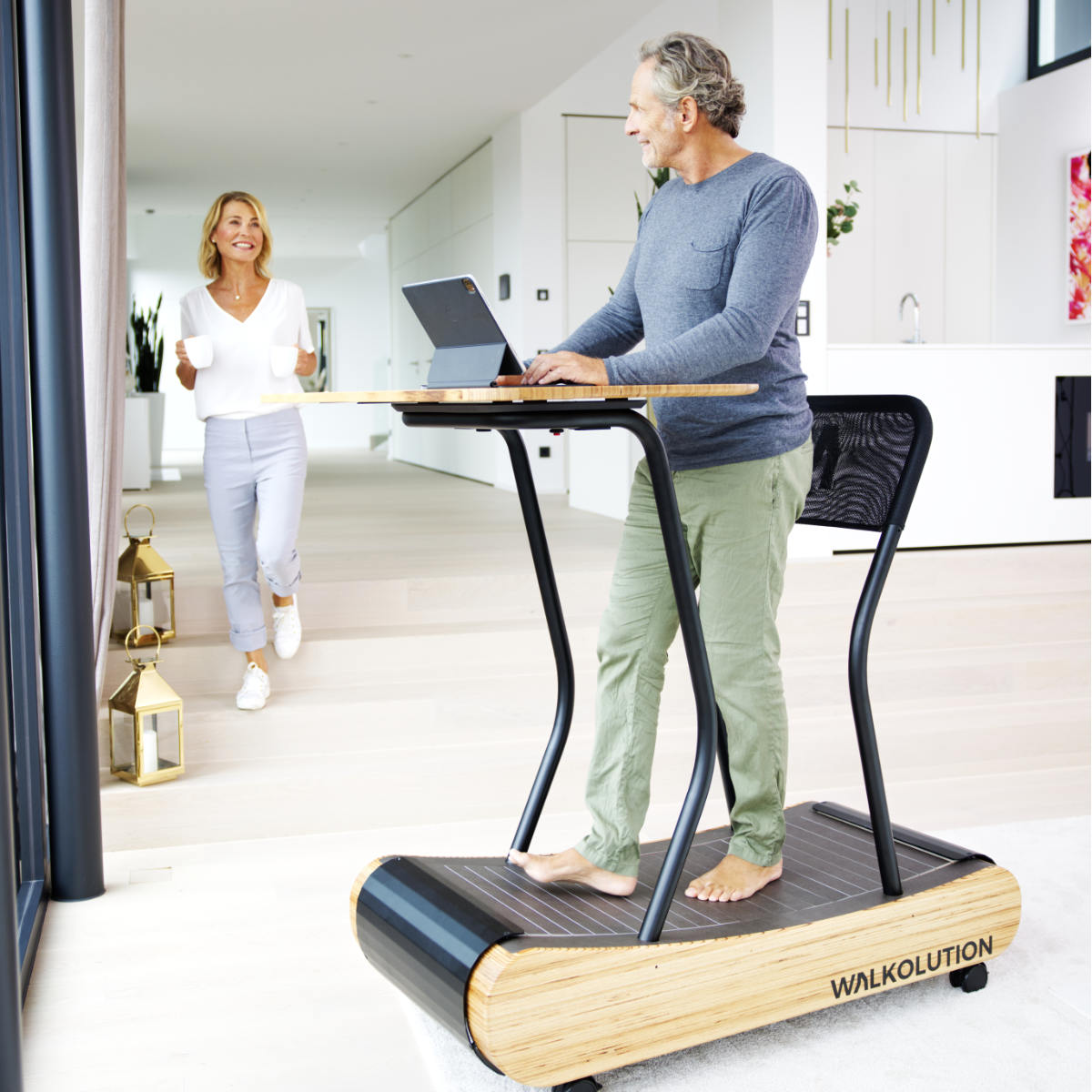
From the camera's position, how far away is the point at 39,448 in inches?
98.2

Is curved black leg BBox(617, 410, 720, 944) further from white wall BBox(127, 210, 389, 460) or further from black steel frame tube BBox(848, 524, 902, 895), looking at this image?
white wall BBox(127, 210, 389, 460)

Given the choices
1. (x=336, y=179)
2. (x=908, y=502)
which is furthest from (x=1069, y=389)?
(x=336, y=179)

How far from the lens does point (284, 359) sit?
10.3 ft

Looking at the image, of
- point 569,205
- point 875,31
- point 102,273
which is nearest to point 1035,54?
point 875,31

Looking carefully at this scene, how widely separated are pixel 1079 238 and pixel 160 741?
19.9ft

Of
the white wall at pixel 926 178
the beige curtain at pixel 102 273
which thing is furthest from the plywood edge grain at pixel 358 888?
the white wall at pixel 926 178

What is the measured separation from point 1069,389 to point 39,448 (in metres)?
4.10

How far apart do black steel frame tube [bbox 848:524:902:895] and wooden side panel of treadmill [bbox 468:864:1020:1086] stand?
0.06 meters

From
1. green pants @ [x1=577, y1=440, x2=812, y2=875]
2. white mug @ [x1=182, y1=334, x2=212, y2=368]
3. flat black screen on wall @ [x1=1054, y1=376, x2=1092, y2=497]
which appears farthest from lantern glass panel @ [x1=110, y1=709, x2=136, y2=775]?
flat black screen on wall @ [x1=1054, y1=376, x2=1092, y2=497]

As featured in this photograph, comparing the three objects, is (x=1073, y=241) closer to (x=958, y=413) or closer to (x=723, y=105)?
(x=958, y=413)

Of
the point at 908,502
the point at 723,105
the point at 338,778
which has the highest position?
the point at 723,105

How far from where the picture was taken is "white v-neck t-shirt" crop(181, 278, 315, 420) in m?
3.29

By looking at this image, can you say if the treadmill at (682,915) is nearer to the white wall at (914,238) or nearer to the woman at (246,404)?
the woman at (246,404)

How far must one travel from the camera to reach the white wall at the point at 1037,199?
7078mm
